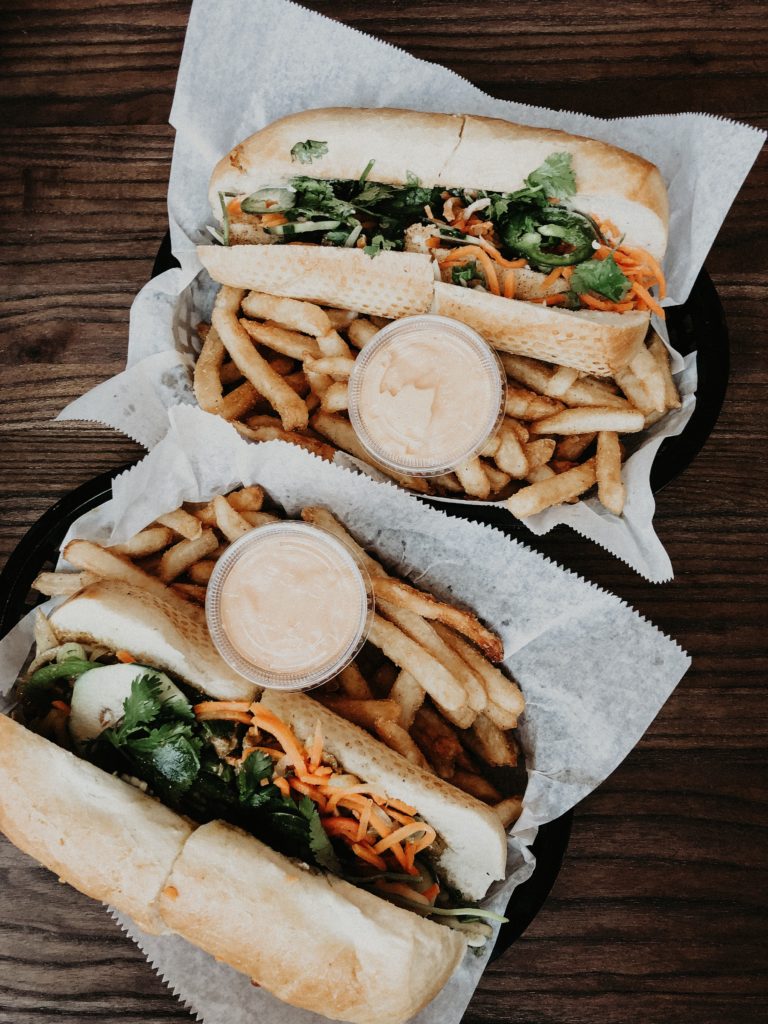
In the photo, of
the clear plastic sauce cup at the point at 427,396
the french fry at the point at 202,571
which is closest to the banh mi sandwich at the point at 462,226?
the clear plastic sauce cup at the point at 427,396

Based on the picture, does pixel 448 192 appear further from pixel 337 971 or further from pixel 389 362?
pixel 337 971

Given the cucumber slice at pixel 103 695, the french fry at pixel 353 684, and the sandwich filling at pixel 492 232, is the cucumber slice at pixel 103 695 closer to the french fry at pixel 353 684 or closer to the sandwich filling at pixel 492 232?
the french fry at pixel 353 684

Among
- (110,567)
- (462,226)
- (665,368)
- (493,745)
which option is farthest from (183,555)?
(665,368)

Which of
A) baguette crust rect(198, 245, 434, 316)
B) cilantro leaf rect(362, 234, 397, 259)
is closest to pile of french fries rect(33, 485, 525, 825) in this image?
baguette crust rect(198, 245, 434, 316)

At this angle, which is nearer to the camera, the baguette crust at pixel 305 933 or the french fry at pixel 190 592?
the baguette crust at pixel 305 933

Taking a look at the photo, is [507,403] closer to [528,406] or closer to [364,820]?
[528,406]

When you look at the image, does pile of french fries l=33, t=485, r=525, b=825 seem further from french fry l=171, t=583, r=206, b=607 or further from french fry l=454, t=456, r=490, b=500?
french fry l=454, t=456, r=490, b=500

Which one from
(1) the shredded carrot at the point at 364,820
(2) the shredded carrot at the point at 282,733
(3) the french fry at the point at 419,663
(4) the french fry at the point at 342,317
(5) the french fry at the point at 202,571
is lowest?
(1) the shredded carrot at the point at 364,820
